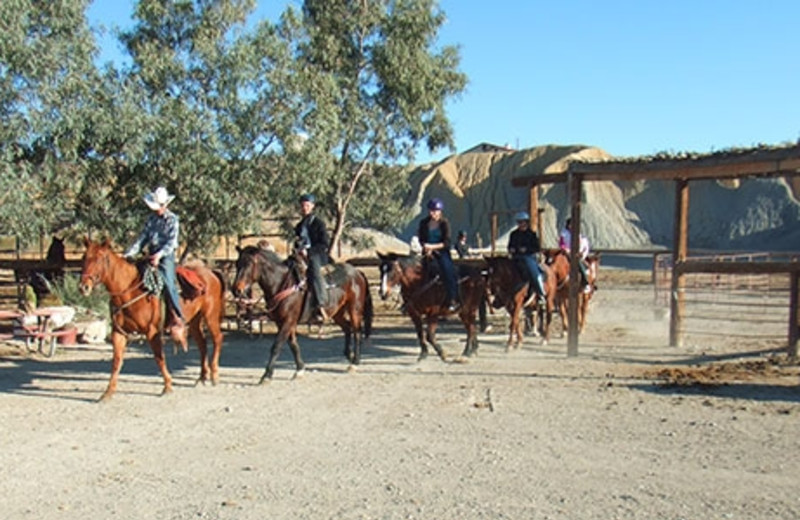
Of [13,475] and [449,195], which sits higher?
[449,195]

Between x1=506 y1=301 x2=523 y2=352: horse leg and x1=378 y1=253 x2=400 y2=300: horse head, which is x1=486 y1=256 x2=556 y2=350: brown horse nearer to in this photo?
x1=506 y1=301 x2=523 y2=352: horse leg

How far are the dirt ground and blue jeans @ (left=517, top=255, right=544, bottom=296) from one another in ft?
4.78

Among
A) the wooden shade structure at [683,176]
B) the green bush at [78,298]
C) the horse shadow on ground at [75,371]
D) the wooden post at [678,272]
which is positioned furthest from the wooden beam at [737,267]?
the green bush at [78,298]

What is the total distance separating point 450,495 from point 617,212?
199 ft

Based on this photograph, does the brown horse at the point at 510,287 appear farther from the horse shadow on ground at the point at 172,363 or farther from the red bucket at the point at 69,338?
the red bucket at the point at 69,338

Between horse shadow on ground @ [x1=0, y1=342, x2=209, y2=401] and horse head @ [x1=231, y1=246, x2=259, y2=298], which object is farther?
horse shadow on ground @ [x1=0, y1=342, x2=209, y2=401]

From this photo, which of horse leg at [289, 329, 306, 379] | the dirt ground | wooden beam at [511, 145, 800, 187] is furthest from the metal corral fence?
horse leg at [289, 329, 306, 379]

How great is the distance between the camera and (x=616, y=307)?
22.2 metres

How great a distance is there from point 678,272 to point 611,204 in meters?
51.6

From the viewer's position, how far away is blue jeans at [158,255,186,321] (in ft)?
34.2

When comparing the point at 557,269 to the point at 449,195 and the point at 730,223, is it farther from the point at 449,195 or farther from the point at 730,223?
the point at 449,195

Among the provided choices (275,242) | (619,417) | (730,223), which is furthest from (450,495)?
(730,223)

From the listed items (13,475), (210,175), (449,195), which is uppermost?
(449,195)

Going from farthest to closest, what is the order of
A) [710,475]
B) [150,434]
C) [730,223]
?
[730,223], [150,434], [710,475]
